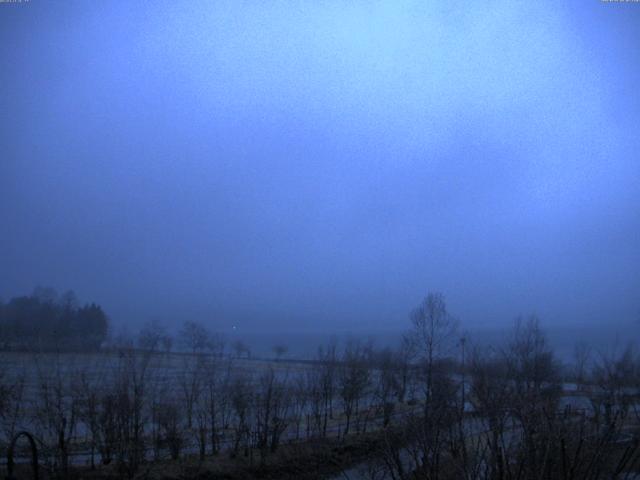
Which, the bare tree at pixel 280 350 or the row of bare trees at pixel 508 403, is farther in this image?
the bare tree at pixel 280 350

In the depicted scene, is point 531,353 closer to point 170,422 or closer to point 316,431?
point 316,431

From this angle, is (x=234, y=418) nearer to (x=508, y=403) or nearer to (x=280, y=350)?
(x=508, y=403)

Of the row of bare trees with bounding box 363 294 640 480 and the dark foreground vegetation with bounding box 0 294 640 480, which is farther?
the dark foreground vegetation with bounding box 0 294 640 480

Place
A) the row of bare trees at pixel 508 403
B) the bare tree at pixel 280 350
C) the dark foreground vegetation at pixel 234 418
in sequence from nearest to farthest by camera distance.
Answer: the row of bare trees at pixel 508 403 → the dark foreground vegetation at pixel 234 418 → the bare tree at pixel 280 350

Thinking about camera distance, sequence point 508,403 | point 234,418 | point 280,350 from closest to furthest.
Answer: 1. point 508,403
2. point 234,418
3. point 280,350

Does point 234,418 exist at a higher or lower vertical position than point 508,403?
lower

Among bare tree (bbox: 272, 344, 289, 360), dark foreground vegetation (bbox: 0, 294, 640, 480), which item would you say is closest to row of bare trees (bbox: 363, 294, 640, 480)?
dark foreground vegetation (bbox: 0, 294, 640, 480)

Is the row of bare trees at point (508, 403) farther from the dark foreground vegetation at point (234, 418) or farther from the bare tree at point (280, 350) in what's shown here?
the bare tree at point (280, 350)

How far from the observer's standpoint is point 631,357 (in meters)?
43.2

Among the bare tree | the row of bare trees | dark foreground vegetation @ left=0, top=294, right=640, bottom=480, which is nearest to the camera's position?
the row of bare trees

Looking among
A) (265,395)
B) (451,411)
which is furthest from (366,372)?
(451,411)

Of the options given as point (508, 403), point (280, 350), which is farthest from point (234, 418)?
point (280, 350)

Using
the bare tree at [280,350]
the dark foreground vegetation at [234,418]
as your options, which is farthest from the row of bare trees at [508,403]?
the bare tree at [280,350]

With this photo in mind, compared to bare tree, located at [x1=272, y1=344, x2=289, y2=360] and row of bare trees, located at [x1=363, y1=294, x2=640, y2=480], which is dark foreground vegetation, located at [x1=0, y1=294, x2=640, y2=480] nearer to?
row of bare trees, located at [x1=363, y1=294, x2=640, y2=480]
